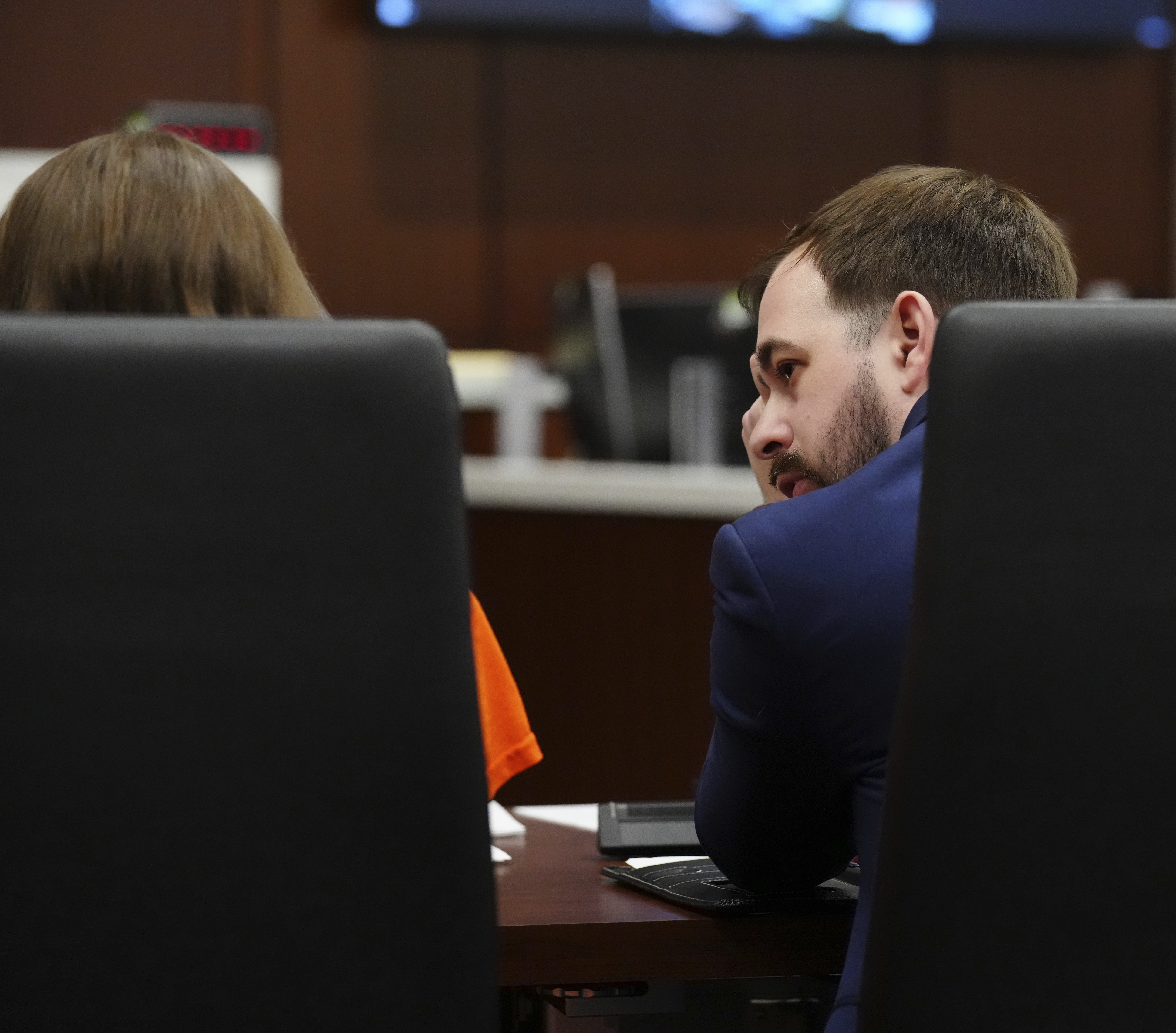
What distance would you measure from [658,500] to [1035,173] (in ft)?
10.8

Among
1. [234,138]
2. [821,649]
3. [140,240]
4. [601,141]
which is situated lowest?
[821,649]

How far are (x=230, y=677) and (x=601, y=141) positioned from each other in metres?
4.92

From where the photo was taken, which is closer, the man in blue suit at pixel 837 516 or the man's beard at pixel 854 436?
the man in blue suit at pixel 837 516

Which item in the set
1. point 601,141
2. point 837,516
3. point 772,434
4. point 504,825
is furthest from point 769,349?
point 601,141

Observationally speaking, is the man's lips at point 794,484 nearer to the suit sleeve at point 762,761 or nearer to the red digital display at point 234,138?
the suit sleeve at point 762,761

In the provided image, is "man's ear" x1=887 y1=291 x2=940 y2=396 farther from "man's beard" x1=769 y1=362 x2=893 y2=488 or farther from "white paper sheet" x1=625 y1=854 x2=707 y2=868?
"white paper sheet" x1=625 y1=854 x2=707 y2=868

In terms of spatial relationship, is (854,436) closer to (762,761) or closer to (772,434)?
(772,434)

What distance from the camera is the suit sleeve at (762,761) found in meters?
0.99

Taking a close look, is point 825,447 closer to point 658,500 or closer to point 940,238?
point 940,238

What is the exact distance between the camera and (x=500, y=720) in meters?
1.24

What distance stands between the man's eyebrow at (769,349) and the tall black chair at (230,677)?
45cm

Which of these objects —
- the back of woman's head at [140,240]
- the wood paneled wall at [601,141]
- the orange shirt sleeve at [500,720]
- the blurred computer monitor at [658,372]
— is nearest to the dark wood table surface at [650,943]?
the orange shirt sleeve at [500,720]

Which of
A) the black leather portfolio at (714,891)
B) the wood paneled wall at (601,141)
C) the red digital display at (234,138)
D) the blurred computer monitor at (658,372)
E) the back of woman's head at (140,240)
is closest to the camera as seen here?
the back of woman's head at (140,240)

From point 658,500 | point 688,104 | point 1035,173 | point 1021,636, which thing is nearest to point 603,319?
point 658,500
